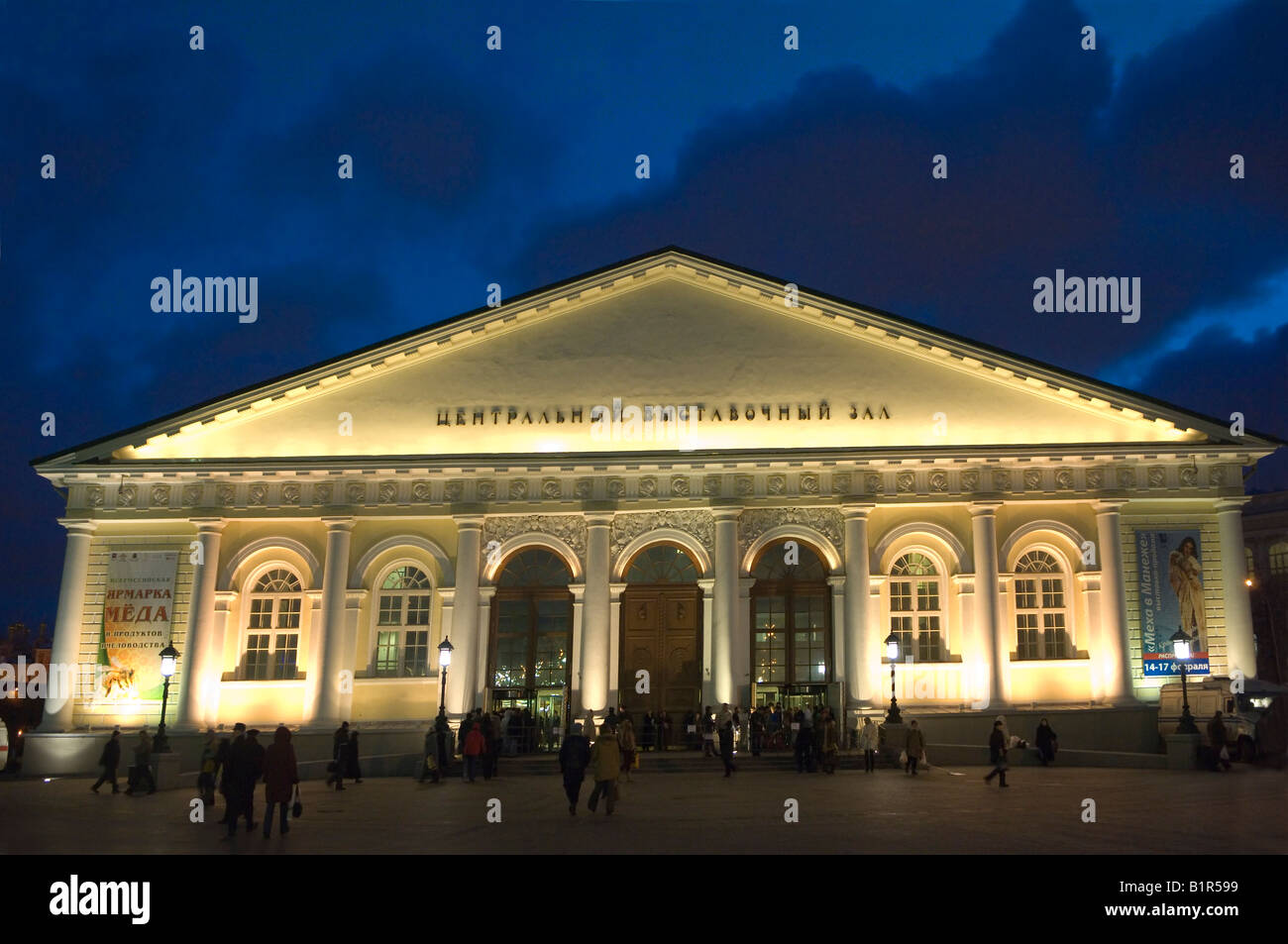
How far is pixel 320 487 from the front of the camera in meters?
31.8

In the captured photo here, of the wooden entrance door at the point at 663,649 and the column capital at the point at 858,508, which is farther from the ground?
the column capital at the point at 858,508

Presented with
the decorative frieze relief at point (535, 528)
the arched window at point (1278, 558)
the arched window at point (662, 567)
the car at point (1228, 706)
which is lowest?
the car at point (1228, 706)

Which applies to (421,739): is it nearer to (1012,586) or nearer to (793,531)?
(793,531)

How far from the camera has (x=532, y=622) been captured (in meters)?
31.5

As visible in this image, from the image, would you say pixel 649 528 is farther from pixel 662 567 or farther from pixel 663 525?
pixel 662 567

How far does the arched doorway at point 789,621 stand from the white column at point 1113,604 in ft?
23.2

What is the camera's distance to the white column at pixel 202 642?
99.5ft

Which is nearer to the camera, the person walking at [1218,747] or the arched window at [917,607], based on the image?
the person walking at [1218,747]

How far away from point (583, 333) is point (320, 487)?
8.60 metres

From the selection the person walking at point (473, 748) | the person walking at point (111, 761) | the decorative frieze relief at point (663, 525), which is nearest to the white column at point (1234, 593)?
the decorative frieze relief at point (663, 525)

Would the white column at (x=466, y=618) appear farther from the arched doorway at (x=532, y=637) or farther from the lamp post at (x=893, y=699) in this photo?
the lamp post at (x=893, y=699)

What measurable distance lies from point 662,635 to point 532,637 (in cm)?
360
